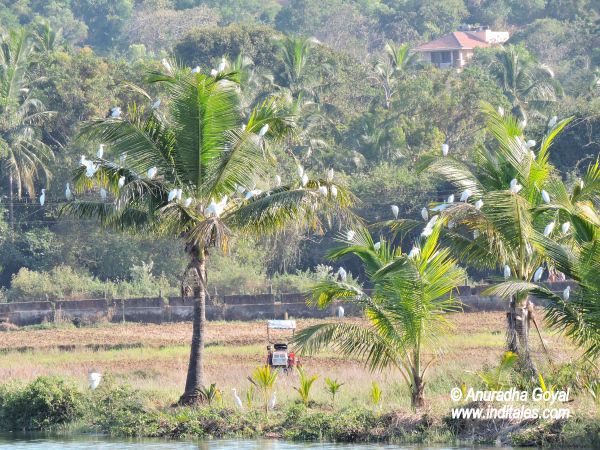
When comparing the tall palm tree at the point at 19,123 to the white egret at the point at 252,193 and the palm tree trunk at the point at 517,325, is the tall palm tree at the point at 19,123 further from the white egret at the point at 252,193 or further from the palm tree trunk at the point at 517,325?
the palm tree trunk at the point at 517,325

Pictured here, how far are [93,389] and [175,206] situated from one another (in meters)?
3.53

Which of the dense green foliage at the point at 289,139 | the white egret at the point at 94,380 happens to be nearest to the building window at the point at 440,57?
the dense green foliage at the point at 289,139

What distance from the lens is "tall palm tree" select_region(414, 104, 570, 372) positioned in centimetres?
2020

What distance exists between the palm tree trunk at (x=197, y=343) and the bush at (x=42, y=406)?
76.0 inches

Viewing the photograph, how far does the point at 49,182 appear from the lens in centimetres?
5088

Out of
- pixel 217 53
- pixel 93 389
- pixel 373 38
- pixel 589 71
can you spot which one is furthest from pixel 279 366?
pixel 373 38

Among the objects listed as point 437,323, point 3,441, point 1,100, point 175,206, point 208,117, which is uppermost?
point 1,100

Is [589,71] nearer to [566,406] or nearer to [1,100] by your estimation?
[1,100]

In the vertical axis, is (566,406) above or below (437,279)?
below

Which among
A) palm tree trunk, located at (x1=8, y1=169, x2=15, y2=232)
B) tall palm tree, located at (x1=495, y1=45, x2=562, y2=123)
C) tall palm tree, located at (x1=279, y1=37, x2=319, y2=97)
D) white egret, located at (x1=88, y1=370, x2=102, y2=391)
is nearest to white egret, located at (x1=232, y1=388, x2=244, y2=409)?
white egret, located at (x1=88, y1=370, x2=102, y2=391)

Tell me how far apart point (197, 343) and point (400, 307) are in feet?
13.7

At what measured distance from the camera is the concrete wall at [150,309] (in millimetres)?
41125

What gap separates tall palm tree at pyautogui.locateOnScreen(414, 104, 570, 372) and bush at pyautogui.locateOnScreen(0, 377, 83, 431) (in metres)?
6.94

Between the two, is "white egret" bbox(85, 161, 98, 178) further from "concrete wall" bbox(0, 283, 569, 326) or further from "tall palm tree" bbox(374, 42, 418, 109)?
"tall palm tree" bbox(374, 42, 418, 109)
